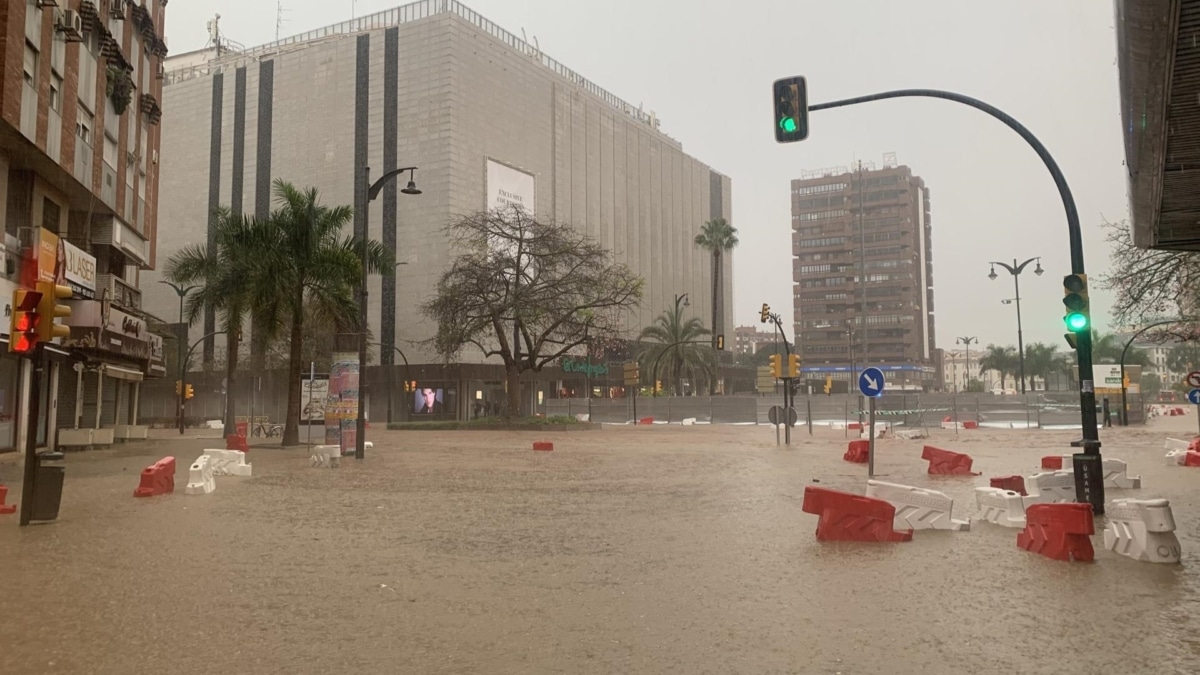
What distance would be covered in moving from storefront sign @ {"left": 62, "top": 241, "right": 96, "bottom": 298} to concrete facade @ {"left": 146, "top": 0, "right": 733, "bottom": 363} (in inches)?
1709

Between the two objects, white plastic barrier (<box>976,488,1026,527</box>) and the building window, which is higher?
the building window

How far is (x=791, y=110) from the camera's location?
1291cm

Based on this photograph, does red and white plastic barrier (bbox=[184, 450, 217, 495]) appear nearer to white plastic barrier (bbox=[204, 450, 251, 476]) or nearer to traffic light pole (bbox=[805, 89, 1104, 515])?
white plastic barrier (bbox=[204, 450, 251, 476])

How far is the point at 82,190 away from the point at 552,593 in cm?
2596

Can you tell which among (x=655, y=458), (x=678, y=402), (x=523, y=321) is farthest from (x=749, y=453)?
(x=678, y=402)

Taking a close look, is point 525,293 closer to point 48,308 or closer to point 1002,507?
A: point 48,308

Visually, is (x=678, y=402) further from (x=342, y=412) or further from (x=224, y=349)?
(x=224, y=349)

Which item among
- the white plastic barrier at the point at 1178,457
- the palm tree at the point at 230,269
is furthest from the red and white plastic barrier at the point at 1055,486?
the palm tree at the point at 230,269

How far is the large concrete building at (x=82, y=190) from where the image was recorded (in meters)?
21.7

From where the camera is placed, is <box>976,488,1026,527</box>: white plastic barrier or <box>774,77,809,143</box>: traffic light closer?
<box>976,488,1026,527</box>: white plastic barrier

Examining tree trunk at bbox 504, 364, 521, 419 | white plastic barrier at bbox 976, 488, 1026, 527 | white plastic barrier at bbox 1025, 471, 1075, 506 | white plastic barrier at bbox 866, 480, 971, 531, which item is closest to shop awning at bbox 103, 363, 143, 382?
tree trunk at bbox 504, 364, 521, 419

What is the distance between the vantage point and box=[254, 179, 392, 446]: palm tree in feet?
93.7

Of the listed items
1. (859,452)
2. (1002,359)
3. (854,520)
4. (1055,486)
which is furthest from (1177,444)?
(1002,359)

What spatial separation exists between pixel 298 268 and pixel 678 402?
35.9 metres
